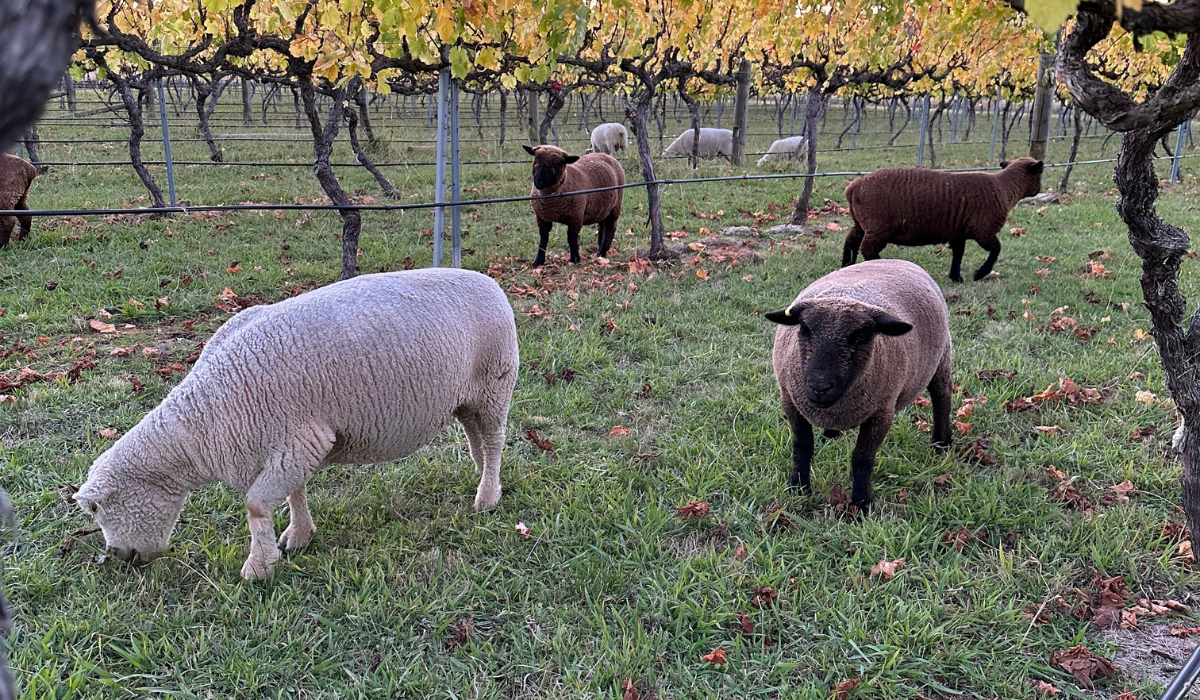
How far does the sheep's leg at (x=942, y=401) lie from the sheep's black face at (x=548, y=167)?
5.35 meters

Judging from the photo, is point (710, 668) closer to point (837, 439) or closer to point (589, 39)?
point (837, 439)

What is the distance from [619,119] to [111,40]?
3035 centimetres

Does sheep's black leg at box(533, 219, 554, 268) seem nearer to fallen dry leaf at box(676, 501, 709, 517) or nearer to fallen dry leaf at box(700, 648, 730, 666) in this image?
fallen dry leaf at box(676, 501, 709, 517)

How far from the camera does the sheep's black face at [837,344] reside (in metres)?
3.20

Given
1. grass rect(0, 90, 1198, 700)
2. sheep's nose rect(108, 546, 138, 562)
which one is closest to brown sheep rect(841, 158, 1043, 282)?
grass rect(0, 90, 1198, 700)

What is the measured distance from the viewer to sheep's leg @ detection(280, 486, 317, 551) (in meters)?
3.21

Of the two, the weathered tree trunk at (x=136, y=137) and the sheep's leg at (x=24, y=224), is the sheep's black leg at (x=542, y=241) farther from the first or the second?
the sheep's leg at (x=24, y=224)

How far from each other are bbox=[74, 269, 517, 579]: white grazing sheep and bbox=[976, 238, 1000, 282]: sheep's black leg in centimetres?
635

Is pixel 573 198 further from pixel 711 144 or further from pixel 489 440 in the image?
pixel 711 144

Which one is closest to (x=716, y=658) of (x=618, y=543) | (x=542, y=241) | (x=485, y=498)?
(x=618, y=543)

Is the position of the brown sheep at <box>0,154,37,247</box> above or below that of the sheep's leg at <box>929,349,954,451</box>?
above

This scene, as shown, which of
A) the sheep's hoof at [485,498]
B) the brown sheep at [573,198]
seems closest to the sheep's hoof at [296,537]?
the sheep's hoof at [485,498]

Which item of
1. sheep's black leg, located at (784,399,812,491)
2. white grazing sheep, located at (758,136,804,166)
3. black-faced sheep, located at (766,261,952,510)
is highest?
white grazing sheep, located at (758,136,804,166)

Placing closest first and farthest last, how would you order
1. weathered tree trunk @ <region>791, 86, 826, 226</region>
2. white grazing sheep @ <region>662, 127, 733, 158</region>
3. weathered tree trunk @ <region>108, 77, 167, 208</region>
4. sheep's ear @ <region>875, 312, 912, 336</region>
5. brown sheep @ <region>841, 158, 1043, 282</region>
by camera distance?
sheep's ear @ <region>875, 312, 912, 336</region> → brown sheep @ <region>841, 158, 1043, 282</region> → weathered tree trunk @ <region>108, 77, 167, 208</region> → weathered tree trunk @ <region>791, 86, 826, 226</region> → white grazing sheep @ <region>662, 127, 733, 158</region>
